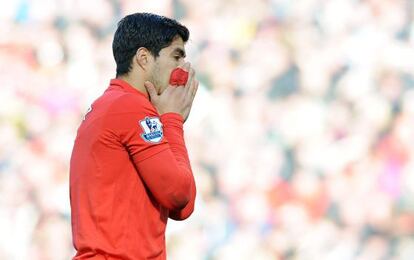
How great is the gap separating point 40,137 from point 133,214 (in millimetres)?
1729

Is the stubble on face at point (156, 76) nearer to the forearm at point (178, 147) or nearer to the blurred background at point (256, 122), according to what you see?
the forearm at point (178, 147)

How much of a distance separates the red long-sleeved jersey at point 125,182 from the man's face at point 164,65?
0.09 meters

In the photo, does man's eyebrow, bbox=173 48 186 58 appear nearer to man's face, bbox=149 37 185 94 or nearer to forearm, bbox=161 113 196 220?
man's face, bbox=149 37 185 94

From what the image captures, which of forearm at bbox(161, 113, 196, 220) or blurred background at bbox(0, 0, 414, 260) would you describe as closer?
forearm at bbox(161, 113, 196, 220)

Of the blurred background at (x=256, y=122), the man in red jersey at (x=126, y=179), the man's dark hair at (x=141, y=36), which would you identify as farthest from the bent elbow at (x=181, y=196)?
the blurred background at (x=256, y=122)

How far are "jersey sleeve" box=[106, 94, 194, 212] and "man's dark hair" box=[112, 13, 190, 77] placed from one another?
124 millimetres

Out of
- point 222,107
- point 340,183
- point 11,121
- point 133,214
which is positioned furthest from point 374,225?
point 133,214

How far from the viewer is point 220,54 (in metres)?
3.29

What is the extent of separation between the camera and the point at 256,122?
10.7ft

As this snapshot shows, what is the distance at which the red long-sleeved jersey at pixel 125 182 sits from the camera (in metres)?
1.58

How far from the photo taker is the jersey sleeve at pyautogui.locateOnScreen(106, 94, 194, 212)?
1575mm

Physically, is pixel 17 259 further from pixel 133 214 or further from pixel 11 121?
pixel 133 214

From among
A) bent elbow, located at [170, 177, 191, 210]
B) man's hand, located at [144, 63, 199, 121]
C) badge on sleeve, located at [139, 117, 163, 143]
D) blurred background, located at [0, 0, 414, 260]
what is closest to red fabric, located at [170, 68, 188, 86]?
man's hand, located at [144, 63, 199, 121]

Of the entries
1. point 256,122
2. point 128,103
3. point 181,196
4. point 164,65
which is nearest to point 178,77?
point 164,65
